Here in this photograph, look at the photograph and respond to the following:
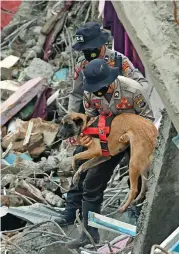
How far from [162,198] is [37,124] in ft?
18.3

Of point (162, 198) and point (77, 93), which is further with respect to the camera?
point (77, 93)

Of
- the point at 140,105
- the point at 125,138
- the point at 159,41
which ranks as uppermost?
the point at 159,41

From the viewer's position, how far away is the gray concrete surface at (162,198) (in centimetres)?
441

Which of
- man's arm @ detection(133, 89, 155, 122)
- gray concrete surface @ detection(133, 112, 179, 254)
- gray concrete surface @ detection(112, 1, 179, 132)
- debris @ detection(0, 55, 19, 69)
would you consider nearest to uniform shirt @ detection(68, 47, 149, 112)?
man's arm @ detection(133, 89, 155, 122)

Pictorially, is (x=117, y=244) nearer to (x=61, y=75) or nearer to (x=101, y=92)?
(x=101, y=92)

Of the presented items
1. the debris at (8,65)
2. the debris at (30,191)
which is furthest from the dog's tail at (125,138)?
the debris at (8,65)

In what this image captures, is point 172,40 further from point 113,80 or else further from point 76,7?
point 76,7

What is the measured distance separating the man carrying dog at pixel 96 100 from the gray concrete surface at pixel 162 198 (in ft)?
3.33

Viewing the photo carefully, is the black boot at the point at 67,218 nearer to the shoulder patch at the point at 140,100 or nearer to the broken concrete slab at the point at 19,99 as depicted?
the shoulder patch at the point at 140,100

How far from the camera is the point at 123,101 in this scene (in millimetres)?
5551

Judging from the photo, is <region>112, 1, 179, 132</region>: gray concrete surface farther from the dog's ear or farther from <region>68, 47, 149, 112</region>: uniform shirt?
<region>68, 47, 149, 112</region>: uniform shirt

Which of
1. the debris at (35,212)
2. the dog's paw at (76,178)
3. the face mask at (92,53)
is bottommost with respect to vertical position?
the debris at (35,212)

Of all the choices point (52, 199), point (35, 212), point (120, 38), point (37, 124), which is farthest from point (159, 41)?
point (37, 124)

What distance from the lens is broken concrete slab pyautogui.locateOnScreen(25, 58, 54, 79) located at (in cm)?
1204
